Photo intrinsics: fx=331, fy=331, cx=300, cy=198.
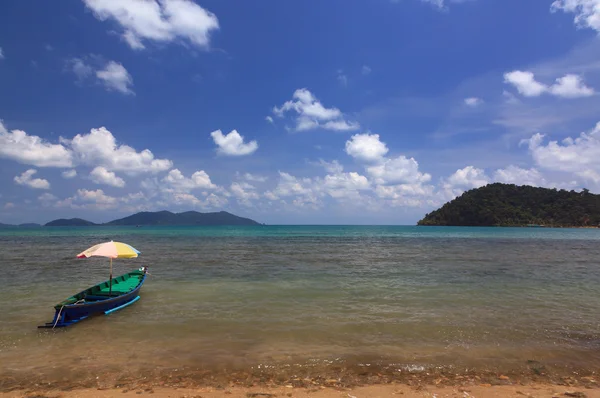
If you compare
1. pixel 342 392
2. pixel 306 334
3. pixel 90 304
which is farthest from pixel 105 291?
pixel 342 392

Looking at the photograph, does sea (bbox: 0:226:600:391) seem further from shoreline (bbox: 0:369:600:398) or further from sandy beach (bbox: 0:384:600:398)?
sandy beach (bbox: 0:384:600:398)

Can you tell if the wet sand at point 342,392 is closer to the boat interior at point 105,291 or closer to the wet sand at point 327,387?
the wet sand at point 327,387

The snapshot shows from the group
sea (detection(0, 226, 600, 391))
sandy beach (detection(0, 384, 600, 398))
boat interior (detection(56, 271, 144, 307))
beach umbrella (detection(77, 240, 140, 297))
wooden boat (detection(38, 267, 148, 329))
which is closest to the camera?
sandy beach (detection(0, 384, 600, 398))

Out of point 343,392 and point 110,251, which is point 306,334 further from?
point 110,251

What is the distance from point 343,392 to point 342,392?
0.08ft

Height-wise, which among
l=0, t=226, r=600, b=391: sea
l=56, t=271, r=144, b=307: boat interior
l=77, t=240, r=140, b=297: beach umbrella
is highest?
l=77, t=240, r=140, b=297: beach umbrella

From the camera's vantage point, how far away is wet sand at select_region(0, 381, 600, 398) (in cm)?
787

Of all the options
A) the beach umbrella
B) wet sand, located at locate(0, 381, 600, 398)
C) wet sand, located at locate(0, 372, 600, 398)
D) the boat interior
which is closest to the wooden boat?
the boat interior

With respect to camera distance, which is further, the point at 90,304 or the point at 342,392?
the point at 90,304

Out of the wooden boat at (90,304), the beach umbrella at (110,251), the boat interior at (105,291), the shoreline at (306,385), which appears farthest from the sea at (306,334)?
the beach umbrella at (110,251)

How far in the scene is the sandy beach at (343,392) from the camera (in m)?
7.87

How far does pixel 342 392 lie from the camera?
8.04 metres

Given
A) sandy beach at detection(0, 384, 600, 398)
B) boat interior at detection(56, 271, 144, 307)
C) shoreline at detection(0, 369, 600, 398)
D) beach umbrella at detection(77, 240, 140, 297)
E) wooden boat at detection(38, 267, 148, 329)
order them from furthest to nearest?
beach umbrella at detection(77, 240, 140, 297) < boat interior at detection(56, 271, 144, 307) < wooden boat at detection(38, 267, 148, 329) < shoreline at detection(0, 369, 600, 398) < sandy beach at detection(0, 384, 600, 398)

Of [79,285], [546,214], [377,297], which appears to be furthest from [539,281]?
[546,214]
